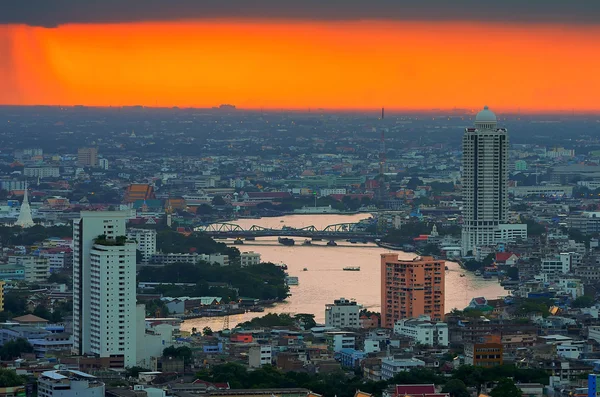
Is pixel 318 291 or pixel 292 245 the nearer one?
pixel 318 291

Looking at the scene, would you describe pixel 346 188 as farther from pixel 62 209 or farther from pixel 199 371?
pixel 199 371

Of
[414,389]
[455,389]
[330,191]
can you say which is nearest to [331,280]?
[455,389]

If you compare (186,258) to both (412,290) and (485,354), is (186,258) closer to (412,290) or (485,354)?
(412,290)

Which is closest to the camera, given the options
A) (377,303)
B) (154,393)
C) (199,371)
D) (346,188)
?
(154,393)

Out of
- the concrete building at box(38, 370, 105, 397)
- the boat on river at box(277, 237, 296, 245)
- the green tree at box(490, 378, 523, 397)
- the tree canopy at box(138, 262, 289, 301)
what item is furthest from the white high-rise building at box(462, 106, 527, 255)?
the concrete building at box(38, 370, 105, 397)

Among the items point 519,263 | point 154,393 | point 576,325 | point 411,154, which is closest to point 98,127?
point 411,154

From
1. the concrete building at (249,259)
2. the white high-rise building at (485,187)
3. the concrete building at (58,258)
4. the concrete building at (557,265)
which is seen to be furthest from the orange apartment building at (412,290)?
the white high-rise building at (485,187)

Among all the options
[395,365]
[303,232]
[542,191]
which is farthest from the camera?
[542,191]
